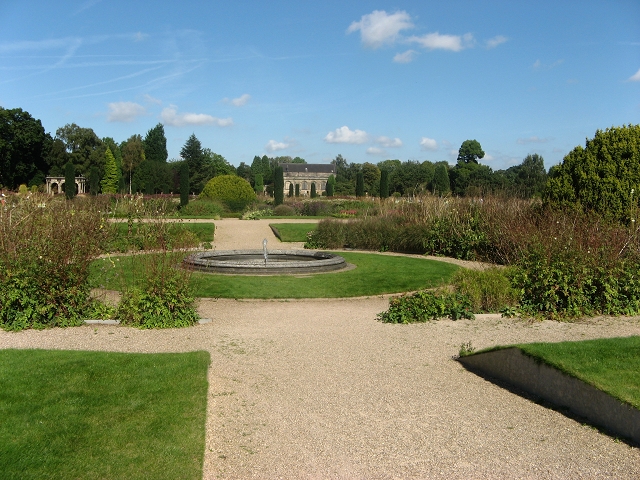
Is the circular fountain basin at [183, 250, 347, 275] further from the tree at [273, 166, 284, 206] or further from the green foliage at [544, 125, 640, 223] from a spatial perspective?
the tree at [273, 166, 284, 206]

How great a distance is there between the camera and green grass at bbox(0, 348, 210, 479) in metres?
3.72

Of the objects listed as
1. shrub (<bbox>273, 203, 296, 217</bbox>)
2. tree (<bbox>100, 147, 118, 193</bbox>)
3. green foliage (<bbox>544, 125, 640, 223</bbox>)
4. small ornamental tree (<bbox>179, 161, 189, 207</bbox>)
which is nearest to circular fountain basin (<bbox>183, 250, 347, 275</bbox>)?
green foliage (<bbox>544, 125, 640, 223</bbox>)

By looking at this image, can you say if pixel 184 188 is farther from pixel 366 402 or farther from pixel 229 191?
pixel 366 402

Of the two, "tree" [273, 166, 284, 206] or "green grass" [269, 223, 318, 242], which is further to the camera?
"tree" [273, 166, 284, 206]

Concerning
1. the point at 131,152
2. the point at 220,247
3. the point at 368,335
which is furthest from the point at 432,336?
the point at 131,152

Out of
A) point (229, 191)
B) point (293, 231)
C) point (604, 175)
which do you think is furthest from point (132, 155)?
point (604, 175)

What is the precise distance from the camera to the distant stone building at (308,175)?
9725cm

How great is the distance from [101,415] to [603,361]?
4.65 metres

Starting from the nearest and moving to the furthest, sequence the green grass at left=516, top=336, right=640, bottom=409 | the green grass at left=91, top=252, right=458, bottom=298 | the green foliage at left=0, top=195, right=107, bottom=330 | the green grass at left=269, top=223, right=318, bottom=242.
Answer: the green grass at left=516, top=336, right=640, bottom=409 → the green foliage at left=0, top=195, right=107, bottom=330 → the green grass at left=91, top=252, right=458, bottom=298 → the green grass at left=269, top=223, right=318, bottom=242

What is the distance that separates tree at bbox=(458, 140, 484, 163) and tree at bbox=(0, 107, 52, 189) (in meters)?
53.7

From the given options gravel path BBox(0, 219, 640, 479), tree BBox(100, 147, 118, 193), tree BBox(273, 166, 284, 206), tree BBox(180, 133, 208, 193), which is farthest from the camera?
tree BBox(180, 133, 208, 193)

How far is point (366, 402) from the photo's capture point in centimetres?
529

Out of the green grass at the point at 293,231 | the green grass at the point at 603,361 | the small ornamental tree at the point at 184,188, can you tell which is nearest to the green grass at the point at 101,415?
the green grass at the point at 603,361

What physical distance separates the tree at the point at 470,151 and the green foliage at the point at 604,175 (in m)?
67.9
